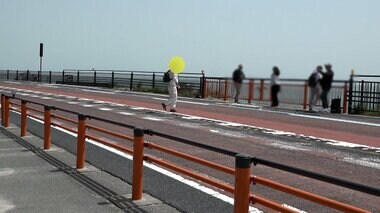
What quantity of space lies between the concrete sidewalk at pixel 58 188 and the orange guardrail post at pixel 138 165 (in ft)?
0.43

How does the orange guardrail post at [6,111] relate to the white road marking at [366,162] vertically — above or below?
above

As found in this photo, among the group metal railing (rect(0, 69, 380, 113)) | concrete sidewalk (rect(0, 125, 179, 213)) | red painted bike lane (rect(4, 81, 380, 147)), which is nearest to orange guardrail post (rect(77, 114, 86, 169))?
concrete sidewalk (rect(0, 125, 179, 213))

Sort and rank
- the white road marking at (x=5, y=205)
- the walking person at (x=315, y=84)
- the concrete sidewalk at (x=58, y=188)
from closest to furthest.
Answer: the walking person at (x=315, y=84)
the white road marking at (x=5, y=205)
the concrete sidewalk at (x=58, y=188)

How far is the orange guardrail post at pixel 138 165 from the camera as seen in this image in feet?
20.8

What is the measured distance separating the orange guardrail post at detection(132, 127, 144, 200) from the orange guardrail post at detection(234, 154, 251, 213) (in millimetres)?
2384

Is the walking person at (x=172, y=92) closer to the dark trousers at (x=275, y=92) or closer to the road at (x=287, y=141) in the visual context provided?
the road at (x=287, y=141)

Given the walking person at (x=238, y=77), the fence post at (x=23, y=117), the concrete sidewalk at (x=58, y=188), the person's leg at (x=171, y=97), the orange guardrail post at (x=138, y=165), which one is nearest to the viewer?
the walking person at (x=238, y=77)

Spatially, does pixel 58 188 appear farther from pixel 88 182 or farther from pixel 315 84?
pixel 315 84

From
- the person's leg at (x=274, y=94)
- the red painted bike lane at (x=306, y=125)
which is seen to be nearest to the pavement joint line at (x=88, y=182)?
the person's leg at (x=274, y=94)

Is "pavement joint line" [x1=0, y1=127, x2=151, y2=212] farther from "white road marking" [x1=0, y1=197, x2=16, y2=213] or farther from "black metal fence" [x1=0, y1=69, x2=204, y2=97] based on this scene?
"black metal fence" [x1=0, y1=69, x2=204, y2=97]

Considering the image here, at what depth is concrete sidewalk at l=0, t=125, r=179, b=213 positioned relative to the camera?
600cm

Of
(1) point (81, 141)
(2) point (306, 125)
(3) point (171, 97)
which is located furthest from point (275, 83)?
(3) point (171, 97)

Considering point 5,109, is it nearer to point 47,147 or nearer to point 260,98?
point 47,147

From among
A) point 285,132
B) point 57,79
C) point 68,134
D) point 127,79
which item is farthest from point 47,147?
point 57,79
